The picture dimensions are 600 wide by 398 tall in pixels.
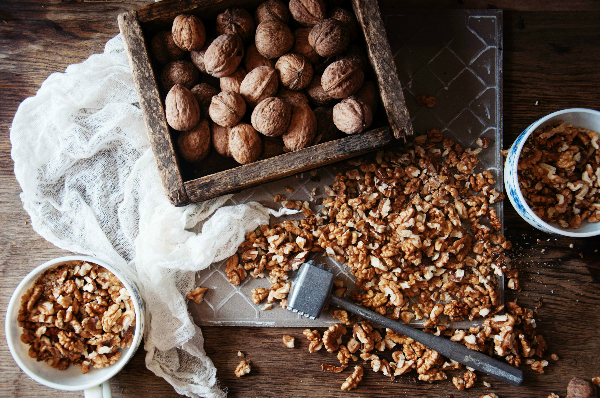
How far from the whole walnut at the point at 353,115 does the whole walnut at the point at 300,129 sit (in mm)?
58

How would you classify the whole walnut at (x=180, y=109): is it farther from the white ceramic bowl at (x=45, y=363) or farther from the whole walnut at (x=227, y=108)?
the white ceramic bowl at (x=45, y=363)

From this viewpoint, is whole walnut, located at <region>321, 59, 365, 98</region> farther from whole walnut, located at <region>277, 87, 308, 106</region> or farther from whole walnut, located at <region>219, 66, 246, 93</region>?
whole walnut, located at <region>219, 66, 246, 93</region>

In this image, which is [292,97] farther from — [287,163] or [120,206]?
[120,206]

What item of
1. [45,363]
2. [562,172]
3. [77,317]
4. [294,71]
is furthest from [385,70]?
[45,363]

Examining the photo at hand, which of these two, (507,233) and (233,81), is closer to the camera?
(233,81)

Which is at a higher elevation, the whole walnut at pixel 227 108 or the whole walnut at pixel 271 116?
the whole walnut at pixel 227 108

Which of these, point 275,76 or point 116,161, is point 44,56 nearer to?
point 116,161

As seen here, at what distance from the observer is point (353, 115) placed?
0.83 metres

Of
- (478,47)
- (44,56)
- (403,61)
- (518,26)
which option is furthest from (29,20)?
(518,26)

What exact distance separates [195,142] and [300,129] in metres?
0.23

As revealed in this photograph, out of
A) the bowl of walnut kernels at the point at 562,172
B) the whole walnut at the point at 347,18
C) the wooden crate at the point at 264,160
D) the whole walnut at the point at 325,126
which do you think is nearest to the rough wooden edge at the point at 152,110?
the wooden crate at the point at 264,160

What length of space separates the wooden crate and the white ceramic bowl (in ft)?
0.85

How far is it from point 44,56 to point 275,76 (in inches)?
25.5

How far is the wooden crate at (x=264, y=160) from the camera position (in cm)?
84
